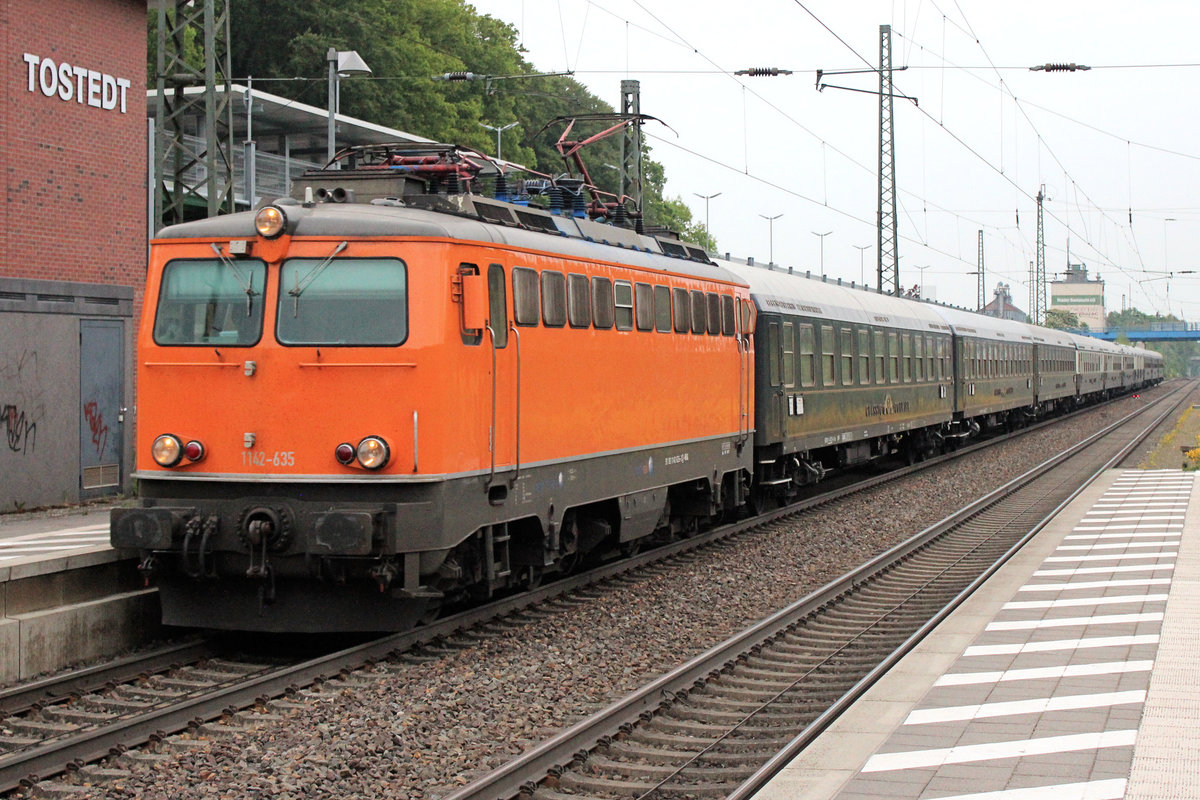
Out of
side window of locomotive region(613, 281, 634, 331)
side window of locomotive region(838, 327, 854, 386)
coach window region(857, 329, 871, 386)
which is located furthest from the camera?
coach window region(857, 329, 871, 386)

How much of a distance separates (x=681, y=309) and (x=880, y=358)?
11.7 m

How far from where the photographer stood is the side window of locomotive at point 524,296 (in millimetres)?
10961

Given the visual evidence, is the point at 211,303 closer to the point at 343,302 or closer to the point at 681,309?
the point at 343,302

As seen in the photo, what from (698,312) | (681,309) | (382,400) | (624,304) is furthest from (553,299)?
(698,312)

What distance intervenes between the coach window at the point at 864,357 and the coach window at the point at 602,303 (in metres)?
12.2

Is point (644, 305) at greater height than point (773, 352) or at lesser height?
greater

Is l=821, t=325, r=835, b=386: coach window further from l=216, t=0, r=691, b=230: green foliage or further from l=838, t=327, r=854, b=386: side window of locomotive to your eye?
l=216, t=0, r=691, b=230: green foliage

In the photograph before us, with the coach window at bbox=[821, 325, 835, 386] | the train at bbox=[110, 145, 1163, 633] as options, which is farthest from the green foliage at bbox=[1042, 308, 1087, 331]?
the train at bbox=[110, 145, 1163, 633]

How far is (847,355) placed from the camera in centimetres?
2372

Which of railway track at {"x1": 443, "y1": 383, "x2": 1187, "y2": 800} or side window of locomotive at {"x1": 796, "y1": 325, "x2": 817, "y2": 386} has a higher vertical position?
side window of locomotive at {"x1": 796, "y1": 325, "x2": 817, "y2": 386}

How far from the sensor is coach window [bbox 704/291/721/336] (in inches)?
629

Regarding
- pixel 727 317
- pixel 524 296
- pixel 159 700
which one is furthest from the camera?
pixel 727 317

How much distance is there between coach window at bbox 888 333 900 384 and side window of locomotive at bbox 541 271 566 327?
51.2 feet

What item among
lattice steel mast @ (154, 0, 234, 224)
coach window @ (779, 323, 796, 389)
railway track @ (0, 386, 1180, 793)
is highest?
lattice steel mast @ (154, 0, 234, 224)
